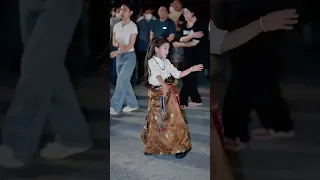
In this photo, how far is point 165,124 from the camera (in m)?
1.19

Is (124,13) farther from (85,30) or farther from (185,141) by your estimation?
(185,141)

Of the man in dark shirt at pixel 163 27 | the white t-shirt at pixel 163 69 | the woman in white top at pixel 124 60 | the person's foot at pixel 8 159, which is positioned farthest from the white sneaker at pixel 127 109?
the person's foot at pixel 8 159

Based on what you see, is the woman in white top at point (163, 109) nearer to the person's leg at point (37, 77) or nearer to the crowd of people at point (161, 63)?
the crowd of people at point (161, 63)

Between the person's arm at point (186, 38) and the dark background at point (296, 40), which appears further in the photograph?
the person's arm at point (186, 38)

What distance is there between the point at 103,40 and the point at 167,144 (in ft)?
1.15

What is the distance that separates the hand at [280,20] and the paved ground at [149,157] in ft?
0.78

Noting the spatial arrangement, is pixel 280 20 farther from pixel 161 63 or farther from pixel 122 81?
pixel 122 81

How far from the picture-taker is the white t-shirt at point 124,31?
46.1 inches

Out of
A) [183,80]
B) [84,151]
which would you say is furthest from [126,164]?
[183,80]

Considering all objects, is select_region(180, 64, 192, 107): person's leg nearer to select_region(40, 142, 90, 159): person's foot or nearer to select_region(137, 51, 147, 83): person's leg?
select_region(137, 51, 147, 83): person's leg

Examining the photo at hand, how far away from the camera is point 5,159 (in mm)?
1158

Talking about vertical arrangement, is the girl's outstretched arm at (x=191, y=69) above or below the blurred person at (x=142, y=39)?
below

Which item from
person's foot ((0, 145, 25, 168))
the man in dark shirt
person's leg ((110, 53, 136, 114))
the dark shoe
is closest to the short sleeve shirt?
the man in dark shirt

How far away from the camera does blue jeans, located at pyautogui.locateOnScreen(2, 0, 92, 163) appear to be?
1.11 m
